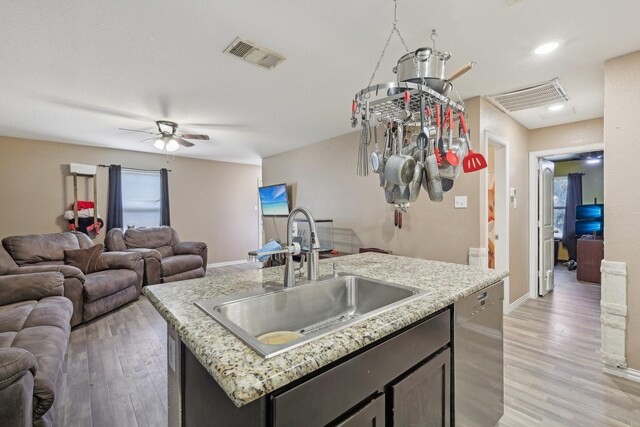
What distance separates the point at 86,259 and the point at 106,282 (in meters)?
0.52

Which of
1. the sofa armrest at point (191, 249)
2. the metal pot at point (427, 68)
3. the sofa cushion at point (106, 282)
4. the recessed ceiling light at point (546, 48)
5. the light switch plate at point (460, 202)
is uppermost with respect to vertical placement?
the recessed ceiling light at point (546, 48)

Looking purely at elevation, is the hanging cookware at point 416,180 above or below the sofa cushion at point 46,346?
above

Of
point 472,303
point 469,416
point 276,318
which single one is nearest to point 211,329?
point 276,318

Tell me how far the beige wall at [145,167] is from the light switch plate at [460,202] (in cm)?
510

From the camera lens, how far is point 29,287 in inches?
101

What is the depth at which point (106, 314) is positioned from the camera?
11.8 ft

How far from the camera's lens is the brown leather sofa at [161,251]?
437 centimetres

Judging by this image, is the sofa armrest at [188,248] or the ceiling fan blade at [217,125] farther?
the sofa armrest at [188,248]

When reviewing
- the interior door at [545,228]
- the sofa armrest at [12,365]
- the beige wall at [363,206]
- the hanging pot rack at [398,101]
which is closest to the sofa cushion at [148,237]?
the beige wall at [363,206]

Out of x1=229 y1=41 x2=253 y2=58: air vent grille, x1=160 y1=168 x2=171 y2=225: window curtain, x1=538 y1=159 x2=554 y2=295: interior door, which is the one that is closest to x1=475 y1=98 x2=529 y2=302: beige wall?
x1=538 y1=159 x2=554 y2=295: interior door

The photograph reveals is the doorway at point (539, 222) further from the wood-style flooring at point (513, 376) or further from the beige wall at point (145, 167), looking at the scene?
the beige wall at point (145, 167)

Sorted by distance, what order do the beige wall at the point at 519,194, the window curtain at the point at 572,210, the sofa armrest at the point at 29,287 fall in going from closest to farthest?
the sofa armrest at the point at 29,287, the beige wall at the point at 519,194, the window curtain at the point at 572,210

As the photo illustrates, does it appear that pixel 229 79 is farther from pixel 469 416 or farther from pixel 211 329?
pixel 469 416

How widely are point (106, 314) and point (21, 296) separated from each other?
3.93ft
